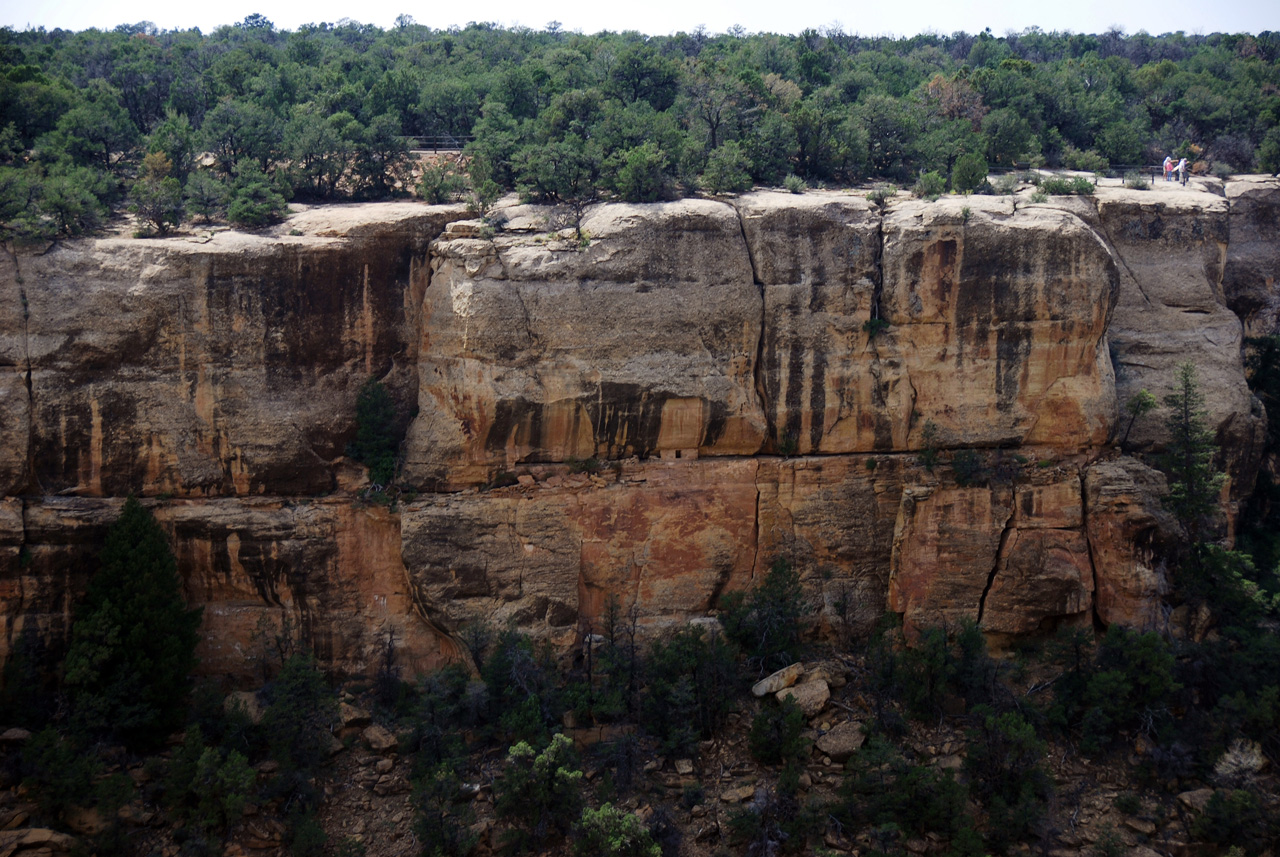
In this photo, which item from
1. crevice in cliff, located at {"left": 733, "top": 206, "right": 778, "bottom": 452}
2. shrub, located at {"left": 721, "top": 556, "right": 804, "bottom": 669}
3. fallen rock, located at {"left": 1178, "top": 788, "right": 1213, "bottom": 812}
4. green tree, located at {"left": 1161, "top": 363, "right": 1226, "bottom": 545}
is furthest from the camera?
crevice in cliff, located at {"left": 733, "top": 206, "right": 778, "bottom": 452}

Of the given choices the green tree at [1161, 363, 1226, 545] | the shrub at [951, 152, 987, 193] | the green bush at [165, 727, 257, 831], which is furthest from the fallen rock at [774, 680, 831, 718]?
the shrub at [951, 152, 987, 193]

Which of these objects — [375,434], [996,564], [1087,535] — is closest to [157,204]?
[375,434]

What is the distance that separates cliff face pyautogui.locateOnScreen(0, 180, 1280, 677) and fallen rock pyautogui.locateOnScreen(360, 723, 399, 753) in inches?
84.3

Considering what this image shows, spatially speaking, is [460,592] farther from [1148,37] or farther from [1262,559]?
[1148,37]

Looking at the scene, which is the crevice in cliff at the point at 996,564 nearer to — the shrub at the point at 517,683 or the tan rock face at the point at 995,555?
the tan rock face at the point at 995,555

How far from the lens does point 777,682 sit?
2312cm

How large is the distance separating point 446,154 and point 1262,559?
25.1 m

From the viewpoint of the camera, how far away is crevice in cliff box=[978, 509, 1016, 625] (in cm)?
2458

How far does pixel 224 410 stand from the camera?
2294cm

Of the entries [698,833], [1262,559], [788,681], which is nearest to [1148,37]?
[1262,559]

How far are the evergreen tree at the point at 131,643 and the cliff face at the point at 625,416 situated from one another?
1120 millimetres

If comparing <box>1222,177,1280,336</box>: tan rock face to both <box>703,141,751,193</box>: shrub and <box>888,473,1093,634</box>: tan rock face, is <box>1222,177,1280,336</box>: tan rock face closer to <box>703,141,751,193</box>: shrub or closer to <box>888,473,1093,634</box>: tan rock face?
<box>888,473,1093,634</box>: tan rock face

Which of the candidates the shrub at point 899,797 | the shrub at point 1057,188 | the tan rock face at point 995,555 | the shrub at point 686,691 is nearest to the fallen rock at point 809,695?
the shrub at point 686,691

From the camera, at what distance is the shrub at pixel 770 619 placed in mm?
23750
